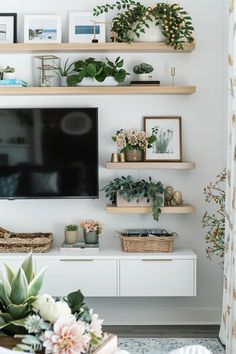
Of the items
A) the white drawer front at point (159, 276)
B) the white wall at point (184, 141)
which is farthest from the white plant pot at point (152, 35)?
the white drawer front at point (159, 276)

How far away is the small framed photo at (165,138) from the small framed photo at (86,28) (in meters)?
0.71

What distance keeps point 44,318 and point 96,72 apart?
299 centimetres

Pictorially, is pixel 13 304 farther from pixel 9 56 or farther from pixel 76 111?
pixel 9 56

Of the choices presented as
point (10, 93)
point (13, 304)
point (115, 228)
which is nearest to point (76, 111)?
point (10, 93)

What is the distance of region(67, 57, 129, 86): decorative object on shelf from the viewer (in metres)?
4.50

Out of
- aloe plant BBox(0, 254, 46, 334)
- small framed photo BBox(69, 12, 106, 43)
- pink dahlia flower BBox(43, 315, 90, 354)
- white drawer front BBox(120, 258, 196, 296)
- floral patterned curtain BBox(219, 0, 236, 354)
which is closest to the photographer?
pink dahlia flower BBox(43, 315, 90, 354)

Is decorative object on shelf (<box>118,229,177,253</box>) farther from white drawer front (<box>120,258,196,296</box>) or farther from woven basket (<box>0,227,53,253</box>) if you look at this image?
woven basket (<box>0,227,53,253</box>)

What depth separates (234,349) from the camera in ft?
12.1

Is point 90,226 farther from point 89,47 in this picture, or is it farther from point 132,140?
point 89,47

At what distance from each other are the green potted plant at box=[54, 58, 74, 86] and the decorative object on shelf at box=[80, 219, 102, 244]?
1.04 m

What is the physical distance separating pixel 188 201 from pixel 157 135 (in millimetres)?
551

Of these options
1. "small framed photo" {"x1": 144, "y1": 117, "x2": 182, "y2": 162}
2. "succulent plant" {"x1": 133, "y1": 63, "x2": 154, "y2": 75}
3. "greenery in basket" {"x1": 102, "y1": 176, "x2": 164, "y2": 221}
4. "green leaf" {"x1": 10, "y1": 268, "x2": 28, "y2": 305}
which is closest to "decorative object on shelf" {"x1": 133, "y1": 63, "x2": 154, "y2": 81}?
"succulent plant" {"x1": 133, "y1": 63, "x2": 154, "y2": 75}

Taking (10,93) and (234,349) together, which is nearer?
(234,349)

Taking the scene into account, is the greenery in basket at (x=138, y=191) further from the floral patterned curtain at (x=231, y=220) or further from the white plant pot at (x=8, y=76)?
the white plant pot at (x=8, y=76)
